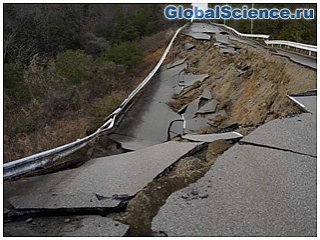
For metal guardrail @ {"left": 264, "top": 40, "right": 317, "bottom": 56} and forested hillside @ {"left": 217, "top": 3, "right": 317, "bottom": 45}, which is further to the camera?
forested hillside @ {"left": 217, "top": 3, "right": 317, "bottom": 45}

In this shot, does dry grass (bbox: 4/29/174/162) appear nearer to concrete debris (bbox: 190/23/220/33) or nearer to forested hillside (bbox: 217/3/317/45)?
forested hillside (bbox: 217/3/317/45)

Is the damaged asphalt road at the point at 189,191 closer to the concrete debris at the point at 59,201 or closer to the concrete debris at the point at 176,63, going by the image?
the concrete debris at the point at 59,201

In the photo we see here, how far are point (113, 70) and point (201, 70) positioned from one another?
16.5 feet

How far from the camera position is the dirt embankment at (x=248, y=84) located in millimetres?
10089

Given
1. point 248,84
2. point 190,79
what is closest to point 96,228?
point 248,84

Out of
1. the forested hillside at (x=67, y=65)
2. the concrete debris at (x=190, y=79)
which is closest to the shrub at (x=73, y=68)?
the forested hillside at (x=67, y=65)

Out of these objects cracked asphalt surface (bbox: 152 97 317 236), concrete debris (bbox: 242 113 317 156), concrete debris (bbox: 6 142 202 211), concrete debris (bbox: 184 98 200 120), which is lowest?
concrete debris (bbox: 184 98 200 120)

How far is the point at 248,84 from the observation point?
14.4 meters

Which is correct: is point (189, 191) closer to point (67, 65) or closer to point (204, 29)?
point (67, 65)

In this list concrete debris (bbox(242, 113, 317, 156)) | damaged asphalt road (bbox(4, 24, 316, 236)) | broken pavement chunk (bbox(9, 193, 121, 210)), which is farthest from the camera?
concrete debris (bbox(242, 113, 317, 156))

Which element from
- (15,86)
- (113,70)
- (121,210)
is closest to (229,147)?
(121,210)

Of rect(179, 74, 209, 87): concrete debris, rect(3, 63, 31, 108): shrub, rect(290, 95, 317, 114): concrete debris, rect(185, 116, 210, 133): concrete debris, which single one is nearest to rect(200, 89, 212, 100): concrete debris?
rect(179, 74, 209, 87): concrete debris

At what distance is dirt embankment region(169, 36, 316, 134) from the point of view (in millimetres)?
10089

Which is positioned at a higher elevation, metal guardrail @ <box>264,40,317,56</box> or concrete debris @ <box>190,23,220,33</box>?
concrete debris @ <box>190,23,220,33</box>
